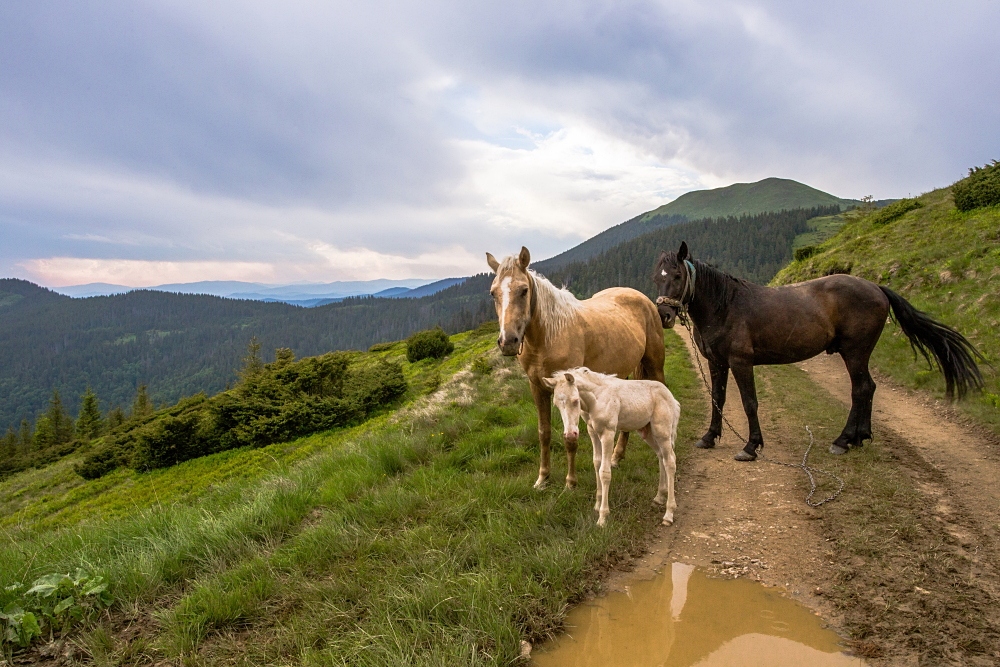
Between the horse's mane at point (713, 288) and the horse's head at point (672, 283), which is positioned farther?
the horse's mane at point (713, 288)

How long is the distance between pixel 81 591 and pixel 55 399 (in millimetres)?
84570

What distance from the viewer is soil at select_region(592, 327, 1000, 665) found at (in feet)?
10.0

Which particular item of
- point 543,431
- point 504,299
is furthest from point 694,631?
point 504,299

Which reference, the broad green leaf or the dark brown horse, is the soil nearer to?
the dark brown horse

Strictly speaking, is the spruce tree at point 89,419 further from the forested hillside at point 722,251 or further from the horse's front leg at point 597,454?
the forested hillside at point 722,251

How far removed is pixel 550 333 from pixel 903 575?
3.74 metres

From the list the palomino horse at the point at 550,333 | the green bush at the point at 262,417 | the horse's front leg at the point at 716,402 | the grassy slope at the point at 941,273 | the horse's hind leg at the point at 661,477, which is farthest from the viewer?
the green bush at the point at 262,417

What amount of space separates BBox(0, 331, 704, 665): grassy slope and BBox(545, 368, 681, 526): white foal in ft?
1.21

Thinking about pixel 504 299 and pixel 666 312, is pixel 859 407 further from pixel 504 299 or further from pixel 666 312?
pixel 504 299

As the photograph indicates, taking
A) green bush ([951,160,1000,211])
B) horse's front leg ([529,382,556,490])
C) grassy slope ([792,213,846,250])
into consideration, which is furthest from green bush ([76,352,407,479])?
grassy slope ([792,213,846,250])

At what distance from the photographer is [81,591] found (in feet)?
11.5

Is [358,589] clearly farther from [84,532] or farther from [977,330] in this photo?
[977,330]

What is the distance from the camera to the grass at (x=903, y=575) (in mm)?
2912

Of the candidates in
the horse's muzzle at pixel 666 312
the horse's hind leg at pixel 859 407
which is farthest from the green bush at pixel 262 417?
the horse's hind leg at pixel 859 407
